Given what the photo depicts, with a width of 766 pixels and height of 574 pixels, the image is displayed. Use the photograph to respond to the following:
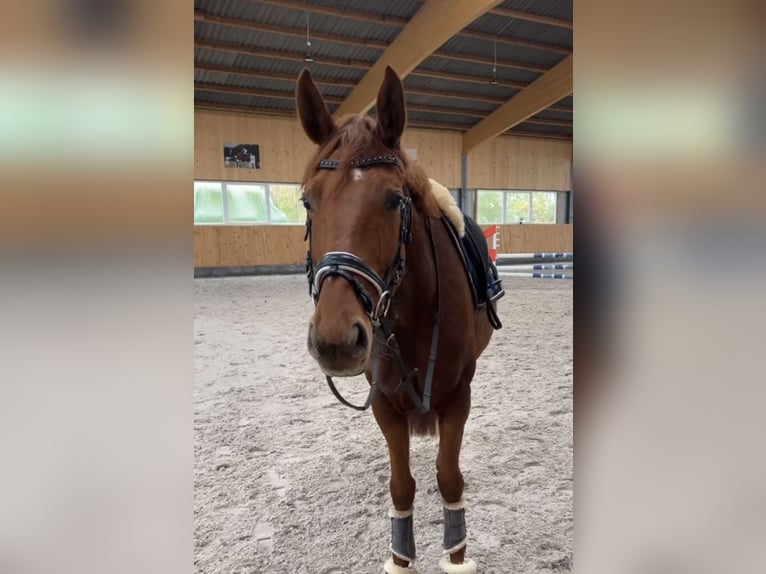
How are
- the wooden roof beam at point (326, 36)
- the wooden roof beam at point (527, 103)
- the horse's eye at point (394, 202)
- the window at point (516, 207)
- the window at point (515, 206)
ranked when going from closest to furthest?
the horse's eye at point (394, 202) → the wooden roof beam at point (326, 36) → the wooden roof beam at point (527, 103) → the window at point (515, 206) → the window at point (516, 207)

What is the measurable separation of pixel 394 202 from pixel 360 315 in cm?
35

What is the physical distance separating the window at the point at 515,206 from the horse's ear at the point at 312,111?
1379 cm

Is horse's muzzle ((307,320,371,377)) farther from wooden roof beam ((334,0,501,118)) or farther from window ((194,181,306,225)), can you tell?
window ((194,181,306,225))

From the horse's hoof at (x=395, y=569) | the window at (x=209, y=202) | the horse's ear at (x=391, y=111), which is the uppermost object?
the window at (x=209, y=202)

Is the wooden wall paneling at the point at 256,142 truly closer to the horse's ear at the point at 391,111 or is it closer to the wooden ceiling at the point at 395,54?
the wooden ceiling at the point at 395,54

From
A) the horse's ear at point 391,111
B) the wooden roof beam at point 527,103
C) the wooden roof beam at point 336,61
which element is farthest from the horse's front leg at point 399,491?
the wooden roof beam at point 527,103

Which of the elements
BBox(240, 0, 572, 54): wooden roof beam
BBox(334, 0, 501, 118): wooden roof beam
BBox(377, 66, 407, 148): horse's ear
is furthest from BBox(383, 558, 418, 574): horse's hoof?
BBox(240, 0, 572, 54): wooden roof beam

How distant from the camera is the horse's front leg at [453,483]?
1618mm

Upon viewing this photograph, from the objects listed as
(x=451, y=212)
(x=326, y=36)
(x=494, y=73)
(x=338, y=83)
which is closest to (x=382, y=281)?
(x=451, y=212)

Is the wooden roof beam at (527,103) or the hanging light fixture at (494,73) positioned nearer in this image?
the hanging light fixture at (494,73)
